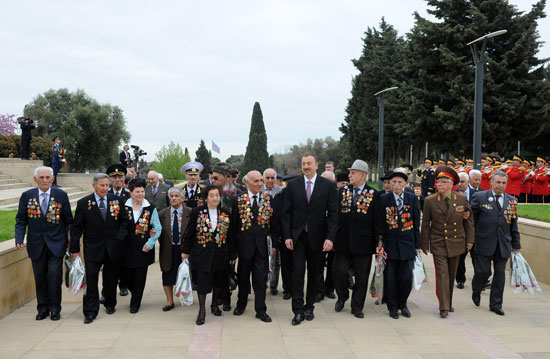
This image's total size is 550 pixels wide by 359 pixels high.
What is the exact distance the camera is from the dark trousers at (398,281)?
6.22m

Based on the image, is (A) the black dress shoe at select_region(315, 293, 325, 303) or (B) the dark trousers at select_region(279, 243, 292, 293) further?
(A) the black dress shoe at select_region(315, 293, 325, 303)

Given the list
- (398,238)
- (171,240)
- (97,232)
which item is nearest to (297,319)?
(398,238)

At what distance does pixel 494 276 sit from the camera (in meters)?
6.45

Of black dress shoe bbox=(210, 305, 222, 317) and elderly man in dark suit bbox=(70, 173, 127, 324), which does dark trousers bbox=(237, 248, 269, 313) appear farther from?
elderly man in dark suit bbox=(70, 173, 127, 324)

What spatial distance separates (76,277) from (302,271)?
9.17 ft

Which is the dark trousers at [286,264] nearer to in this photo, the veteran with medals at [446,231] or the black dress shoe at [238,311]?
the black dress shoe at [238,311]

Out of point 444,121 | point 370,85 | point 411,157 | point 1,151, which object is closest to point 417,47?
point 444,121

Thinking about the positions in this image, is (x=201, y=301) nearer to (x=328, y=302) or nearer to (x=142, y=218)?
(x=142, y=218)

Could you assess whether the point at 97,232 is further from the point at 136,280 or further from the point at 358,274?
the point at 358,274

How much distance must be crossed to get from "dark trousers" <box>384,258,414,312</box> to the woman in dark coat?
2.12 metres

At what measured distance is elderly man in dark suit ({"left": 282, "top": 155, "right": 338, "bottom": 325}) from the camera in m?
5.97

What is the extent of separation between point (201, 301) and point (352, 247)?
6.61 ft

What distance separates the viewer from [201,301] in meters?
5.89

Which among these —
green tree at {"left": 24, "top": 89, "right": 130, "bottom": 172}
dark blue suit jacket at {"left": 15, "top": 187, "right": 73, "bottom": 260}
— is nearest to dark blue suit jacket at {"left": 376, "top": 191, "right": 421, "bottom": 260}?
dark blue suit jacket at {"left": 15, "top": 187, "right": 73, "bottom": 260}
